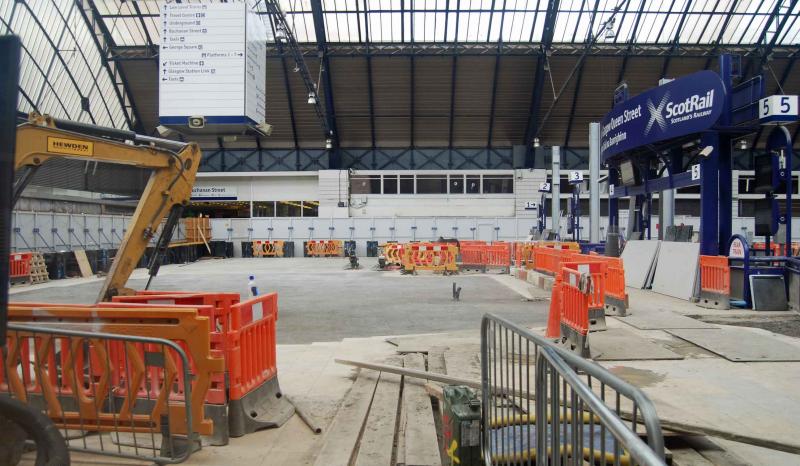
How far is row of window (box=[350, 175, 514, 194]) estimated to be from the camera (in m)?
40.2

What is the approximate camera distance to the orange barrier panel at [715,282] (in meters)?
Result: 12.0

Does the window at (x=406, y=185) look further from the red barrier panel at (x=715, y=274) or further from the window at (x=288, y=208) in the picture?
the red barrier panel at (x=715, y=274)

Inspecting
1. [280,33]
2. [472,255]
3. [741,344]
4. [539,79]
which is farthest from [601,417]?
[539,79]

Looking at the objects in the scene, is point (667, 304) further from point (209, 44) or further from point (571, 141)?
point (571, 141)

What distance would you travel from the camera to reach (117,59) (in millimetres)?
33844

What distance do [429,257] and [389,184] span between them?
62.1ft

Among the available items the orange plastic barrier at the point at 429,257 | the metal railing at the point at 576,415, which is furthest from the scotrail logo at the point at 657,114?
the metal railing at the point at 576,415

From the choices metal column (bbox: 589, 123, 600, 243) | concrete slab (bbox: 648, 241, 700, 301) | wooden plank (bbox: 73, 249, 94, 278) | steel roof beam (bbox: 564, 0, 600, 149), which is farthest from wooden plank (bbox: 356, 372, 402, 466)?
steel roof beam (bbox: 564, 0, 600, 149)

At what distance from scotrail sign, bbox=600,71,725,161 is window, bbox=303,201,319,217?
26.5 meters

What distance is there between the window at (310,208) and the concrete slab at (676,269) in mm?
29790

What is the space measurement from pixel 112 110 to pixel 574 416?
40702 mm

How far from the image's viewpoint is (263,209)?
136ft

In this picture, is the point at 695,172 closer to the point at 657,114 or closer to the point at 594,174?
the point at 657,114

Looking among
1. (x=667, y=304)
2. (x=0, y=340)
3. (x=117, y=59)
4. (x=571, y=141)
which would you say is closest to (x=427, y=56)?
(x=571, y=141)
